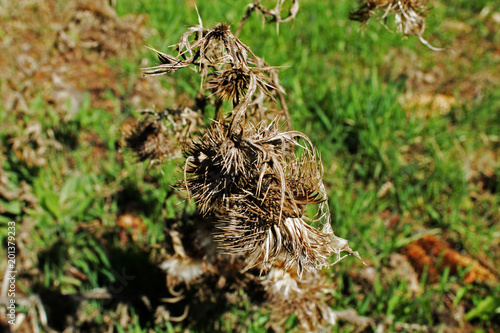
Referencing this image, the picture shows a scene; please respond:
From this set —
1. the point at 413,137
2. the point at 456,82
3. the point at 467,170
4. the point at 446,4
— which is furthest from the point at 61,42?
the point at 446,4

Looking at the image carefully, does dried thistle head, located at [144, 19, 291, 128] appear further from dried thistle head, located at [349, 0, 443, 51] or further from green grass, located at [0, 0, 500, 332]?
green grass, located at [0, 0, 500, 332]

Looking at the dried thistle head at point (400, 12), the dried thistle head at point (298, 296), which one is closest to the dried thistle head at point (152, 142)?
the dried thistle head at point (298, 296)

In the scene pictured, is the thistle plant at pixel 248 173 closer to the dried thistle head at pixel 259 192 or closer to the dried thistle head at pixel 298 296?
the dried thistle head at pixel 259 192

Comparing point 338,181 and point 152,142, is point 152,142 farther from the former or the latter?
point 338,181

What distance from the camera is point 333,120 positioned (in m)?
3.27

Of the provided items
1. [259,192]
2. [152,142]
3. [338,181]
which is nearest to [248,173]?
[259,192]

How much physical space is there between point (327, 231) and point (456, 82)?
10.4 feet

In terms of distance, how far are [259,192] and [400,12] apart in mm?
965

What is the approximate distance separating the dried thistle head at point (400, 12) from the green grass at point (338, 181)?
1.44 ft

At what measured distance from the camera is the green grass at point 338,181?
247 cm

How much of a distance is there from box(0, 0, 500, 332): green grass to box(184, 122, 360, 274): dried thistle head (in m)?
0.63

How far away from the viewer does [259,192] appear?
3.85ft

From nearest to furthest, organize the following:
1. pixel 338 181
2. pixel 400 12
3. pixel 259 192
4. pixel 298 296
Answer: pixel 259 192 → pixel 400 12 → pixel 298 296 → pixel 338 181

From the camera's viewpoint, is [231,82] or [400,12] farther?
[400,12]
